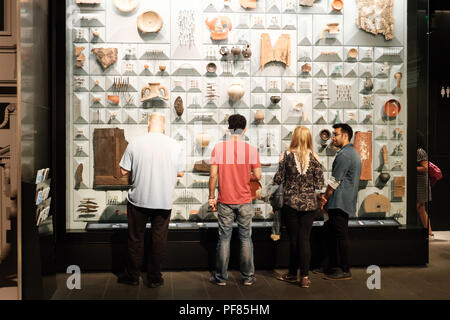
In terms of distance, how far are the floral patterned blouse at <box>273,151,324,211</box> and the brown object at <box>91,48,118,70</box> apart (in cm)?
229

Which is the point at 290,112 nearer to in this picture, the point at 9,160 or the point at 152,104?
the point at 152,104

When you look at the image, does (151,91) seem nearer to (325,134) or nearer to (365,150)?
(325,134)

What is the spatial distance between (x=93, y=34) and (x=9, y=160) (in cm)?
168

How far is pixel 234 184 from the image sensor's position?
16.0ft

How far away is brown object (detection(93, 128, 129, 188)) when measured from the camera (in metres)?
5.66

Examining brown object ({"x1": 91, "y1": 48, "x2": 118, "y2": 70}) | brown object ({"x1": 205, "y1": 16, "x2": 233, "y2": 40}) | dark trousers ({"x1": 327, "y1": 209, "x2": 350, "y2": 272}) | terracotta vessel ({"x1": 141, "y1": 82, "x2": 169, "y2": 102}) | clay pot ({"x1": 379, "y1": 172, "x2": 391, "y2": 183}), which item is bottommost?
dark trousers ({"x1": 327, "y1": 209, "x2": 350, "y2": 272})

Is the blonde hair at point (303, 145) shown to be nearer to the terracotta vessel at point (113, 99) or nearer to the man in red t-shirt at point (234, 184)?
the man in red t-shirt at point (234, 184)

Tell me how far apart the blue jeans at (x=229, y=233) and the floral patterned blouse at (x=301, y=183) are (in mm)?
432

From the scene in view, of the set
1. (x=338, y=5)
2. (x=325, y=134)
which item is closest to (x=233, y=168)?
(x=325, y=134)

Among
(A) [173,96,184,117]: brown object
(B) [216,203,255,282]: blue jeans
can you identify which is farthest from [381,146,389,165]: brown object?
(A) [173,96,184,117]: brown object

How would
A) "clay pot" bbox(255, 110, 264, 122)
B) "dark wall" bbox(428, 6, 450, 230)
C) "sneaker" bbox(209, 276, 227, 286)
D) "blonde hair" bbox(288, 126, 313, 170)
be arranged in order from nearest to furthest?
"blonde hair" bbox(288, 126, 313, 170)
"sneaker" bbox(209, 276, 227, 286)
"clay pot" bbox(255, 110, 264, 122)
"dark wall" bbox(428, 6, 450, 230)

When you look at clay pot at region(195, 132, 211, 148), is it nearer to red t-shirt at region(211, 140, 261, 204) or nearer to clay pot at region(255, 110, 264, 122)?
clay pot at region(255, 110, 264, 122)

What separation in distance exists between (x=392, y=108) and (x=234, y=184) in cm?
242

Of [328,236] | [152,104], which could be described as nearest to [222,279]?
[328,236]
